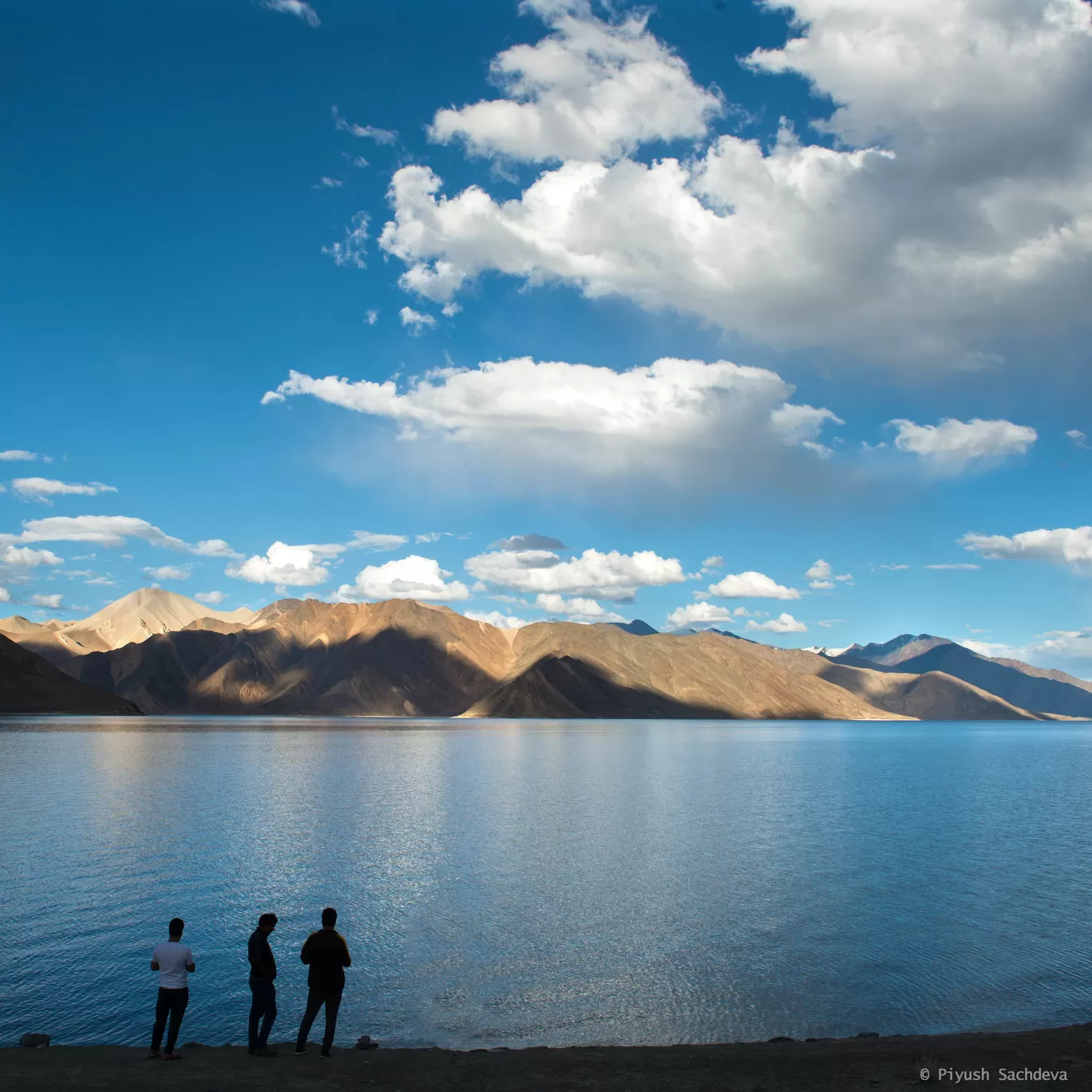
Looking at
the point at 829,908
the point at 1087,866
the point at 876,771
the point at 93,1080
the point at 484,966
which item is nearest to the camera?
the point at 93,1080

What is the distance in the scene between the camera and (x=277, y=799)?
7012cm

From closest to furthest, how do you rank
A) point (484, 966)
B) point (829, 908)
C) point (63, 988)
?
point (63, 988) < point (484, 966) < point (829, 908)

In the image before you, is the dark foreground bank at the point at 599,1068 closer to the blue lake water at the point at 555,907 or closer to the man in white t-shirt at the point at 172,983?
the man in white t-shirt at the point at 172,983

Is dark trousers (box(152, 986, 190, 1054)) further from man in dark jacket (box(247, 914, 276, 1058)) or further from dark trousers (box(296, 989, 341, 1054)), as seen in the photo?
dark trousers (box(296, 989, 341, 1054))

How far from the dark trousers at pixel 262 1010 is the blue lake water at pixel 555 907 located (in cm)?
341

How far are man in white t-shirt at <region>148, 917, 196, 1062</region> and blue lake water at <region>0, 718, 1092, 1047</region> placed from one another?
3.53m

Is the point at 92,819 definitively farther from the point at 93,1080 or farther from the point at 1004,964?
the point at 1004,964

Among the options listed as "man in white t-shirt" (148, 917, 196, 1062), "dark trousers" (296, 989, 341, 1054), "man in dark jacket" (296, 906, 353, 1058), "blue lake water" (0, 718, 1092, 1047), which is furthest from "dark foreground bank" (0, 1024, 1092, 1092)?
"blue lake water" (0, 718, 1092, 1047)

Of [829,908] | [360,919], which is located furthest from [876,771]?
[360,919]

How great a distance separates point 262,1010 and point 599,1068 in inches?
275

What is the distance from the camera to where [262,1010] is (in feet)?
61.2

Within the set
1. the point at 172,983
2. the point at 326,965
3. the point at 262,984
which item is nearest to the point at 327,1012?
the point at 326,965

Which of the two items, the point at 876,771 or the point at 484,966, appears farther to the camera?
the point at 876,771

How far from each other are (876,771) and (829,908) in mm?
85065
